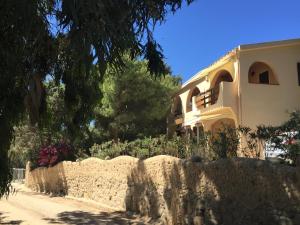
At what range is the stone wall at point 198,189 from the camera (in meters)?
9.40

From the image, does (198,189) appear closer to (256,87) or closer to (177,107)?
(256,87)

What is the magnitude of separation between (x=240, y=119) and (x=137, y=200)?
818 centimetres

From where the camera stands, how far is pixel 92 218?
1598cm

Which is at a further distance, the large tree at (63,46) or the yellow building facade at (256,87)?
the yellow building facade at (256,87)

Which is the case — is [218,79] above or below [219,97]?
above

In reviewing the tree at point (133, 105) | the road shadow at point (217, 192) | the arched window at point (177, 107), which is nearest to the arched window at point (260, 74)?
the tree at point (133, 105)

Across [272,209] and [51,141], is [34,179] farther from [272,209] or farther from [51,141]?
[272,209]

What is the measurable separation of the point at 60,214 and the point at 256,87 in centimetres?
1138

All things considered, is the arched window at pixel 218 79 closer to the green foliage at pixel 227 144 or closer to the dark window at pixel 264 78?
the dark window at pixel 264 78

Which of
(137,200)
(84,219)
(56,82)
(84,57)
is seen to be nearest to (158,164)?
(137,200)

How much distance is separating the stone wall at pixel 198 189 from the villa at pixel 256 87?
6096mm

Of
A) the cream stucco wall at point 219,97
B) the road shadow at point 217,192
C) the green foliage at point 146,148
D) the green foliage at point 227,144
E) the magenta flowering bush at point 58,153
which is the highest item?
the cream stucco wall at point 219,97

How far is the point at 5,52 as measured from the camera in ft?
25.0

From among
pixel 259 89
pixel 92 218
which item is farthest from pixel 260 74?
pixel 92 218
